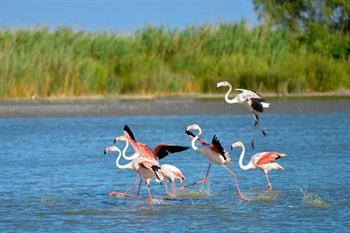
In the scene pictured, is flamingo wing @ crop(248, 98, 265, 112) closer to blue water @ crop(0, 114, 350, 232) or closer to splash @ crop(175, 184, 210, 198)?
blue water @ crop(0, 114, 350, 232)

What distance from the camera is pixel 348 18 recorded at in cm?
3681

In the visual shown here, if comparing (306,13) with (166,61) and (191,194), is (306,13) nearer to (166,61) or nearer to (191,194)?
(166,61)

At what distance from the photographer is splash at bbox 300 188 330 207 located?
12117mm

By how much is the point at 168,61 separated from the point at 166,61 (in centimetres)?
6

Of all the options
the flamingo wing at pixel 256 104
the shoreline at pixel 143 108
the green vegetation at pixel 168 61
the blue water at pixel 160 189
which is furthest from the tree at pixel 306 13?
the flamingo wing at pixel 256 104

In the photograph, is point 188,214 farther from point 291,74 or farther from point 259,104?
point 291,74

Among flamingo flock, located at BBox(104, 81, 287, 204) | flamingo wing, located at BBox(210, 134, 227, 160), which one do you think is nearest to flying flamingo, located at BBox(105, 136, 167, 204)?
flamingo flock, located at BBox(104, 81, 287, 204)

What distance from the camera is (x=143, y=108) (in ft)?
82.8

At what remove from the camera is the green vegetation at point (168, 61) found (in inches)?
1072

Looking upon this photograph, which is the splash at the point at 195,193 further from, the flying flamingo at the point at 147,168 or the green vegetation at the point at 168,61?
the green vegetation at the point at 168,61

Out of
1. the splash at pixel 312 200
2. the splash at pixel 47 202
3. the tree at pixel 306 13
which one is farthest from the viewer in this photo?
the tree at pixel 306 13

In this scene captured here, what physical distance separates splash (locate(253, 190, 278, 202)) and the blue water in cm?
1

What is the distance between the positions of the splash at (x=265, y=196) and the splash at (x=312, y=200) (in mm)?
359

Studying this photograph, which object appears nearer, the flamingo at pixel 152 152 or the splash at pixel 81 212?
the splash at pixel 81 212
